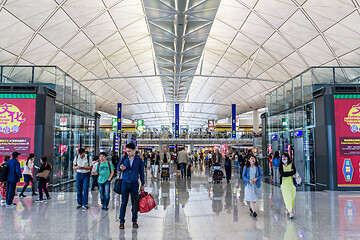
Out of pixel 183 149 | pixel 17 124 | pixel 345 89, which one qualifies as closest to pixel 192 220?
pixel 17 124

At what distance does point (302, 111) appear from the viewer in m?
15.5

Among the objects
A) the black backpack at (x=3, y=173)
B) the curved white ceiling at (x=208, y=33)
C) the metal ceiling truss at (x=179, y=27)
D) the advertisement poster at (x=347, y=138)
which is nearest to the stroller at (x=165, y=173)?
the metal ceiling truss at (x=179, y=27)

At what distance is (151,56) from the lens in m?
32.1

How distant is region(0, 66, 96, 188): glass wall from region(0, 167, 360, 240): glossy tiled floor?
176 inches

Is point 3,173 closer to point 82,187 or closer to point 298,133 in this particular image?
point 82,187

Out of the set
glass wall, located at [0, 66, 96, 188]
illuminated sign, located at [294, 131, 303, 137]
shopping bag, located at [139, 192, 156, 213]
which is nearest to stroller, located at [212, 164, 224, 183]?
illuminated sign, located at [294, 131, 303, 137]

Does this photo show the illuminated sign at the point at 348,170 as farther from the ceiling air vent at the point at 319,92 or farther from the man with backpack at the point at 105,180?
the man with backpack at the point at 105,180

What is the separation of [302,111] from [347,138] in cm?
302

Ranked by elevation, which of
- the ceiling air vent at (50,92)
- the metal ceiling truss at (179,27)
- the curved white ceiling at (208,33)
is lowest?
the ceiling air vent at (50,92)

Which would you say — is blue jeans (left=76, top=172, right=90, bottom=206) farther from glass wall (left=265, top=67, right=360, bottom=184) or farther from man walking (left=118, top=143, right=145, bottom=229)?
glass wall (left=265, top=67, right=360, bottom=184)

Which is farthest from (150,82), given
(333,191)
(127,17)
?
(333,191)

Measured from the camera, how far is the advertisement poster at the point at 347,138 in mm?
12609

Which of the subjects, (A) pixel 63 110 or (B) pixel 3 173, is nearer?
(B) pixel 3 173

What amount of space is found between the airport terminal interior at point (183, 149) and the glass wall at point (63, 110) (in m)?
0.06
